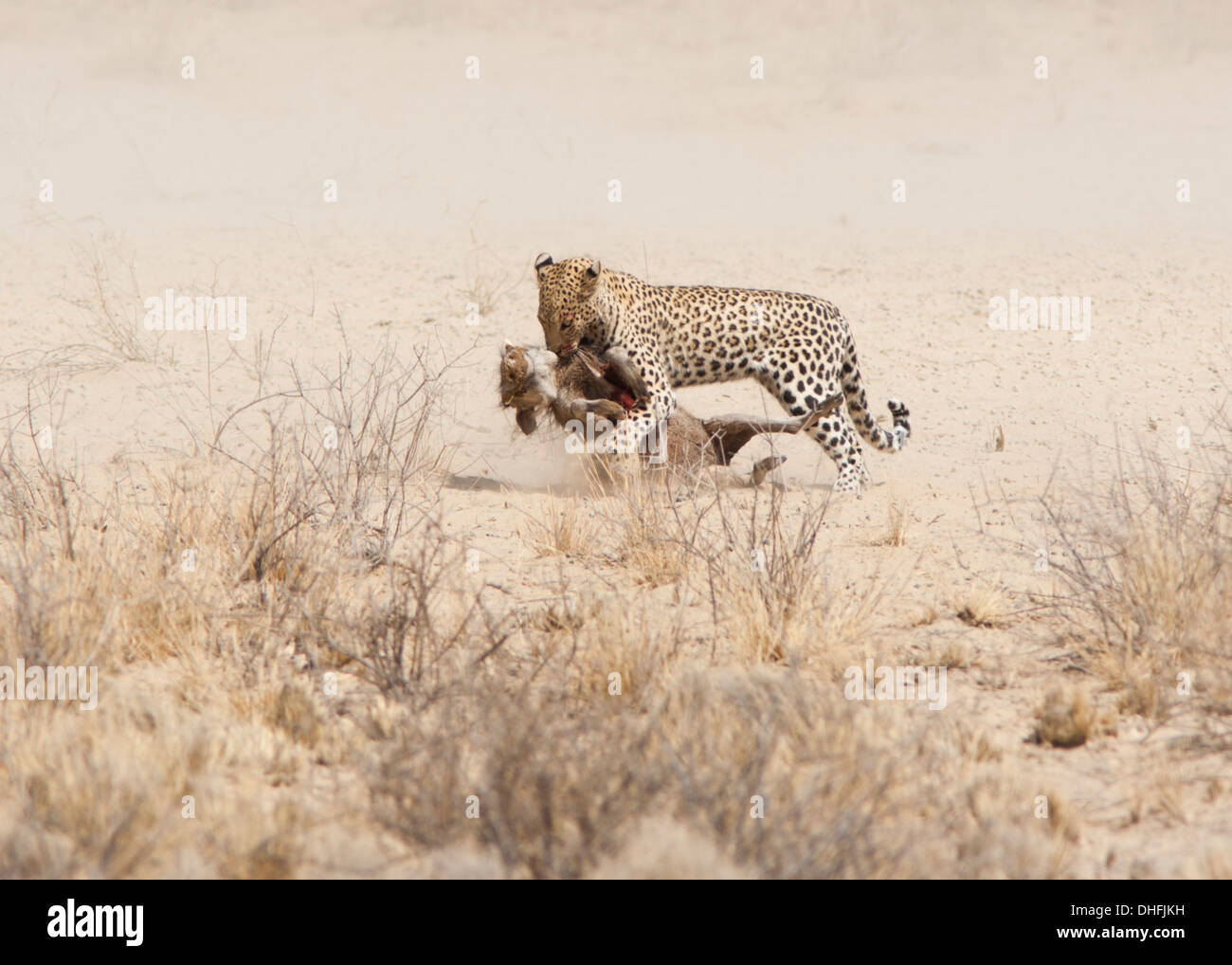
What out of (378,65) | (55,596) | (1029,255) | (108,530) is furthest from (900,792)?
(378,65)

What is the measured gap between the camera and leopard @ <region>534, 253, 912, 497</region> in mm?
7273

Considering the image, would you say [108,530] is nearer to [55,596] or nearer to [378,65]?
[55,596]

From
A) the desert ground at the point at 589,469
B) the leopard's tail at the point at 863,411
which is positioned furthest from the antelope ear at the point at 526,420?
the leopard's tail at the point at 863,411

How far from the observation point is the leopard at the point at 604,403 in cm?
711

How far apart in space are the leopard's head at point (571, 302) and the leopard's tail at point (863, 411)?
5.54 feet
